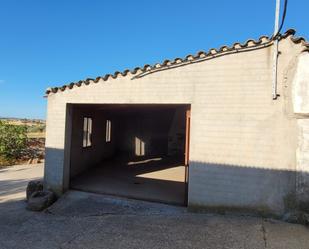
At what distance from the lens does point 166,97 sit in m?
6.67

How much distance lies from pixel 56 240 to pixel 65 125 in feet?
12.3

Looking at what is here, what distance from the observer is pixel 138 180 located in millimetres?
9453

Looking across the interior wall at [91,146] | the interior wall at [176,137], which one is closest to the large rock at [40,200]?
the interior wall at [91,146]

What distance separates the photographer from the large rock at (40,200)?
24.3 feet

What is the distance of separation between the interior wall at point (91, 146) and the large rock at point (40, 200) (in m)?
1.54

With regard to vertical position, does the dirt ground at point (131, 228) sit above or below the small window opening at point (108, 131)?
below

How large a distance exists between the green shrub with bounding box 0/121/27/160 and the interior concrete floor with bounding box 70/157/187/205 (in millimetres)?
9032

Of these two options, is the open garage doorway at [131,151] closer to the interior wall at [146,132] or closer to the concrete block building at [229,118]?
the interior wall at [146,132]

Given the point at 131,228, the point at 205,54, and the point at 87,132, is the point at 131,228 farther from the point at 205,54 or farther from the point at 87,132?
the point at 87,132

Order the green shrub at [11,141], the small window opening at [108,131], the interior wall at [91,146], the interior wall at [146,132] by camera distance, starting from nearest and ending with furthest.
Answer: the interior wall at [91,146], the small window opening at [108,131], the interior wall at [146,132], the green shrub at [11,141]

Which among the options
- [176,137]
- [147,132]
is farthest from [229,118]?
[147,132]

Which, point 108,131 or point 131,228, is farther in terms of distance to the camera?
point 108,131

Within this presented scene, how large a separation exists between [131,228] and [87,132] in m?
5.99

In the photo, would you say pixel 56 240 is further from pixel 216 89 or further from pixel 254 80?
pixel 254 80
